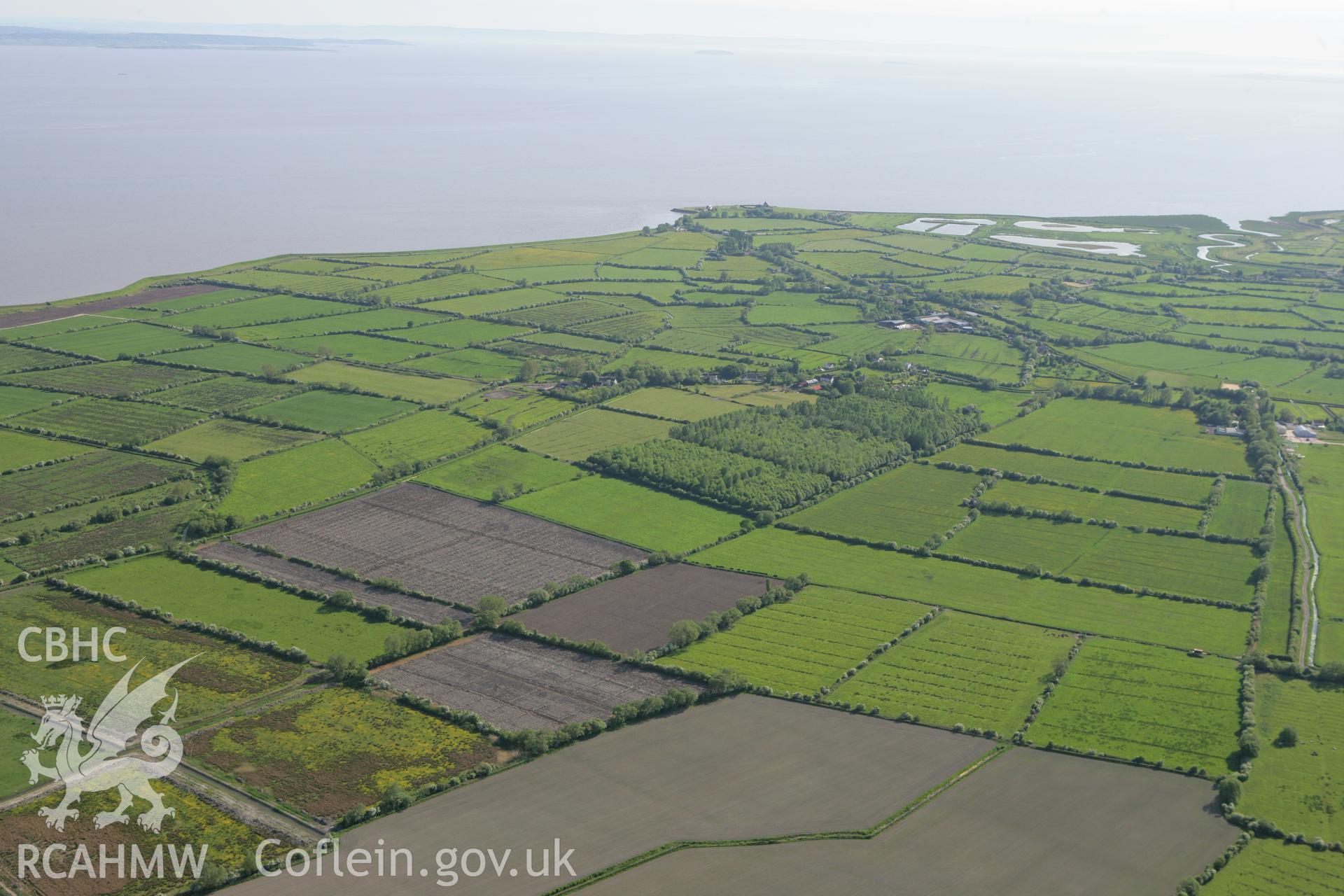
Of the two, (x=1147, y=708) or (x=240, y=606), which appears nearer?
(x=1147, y=708)

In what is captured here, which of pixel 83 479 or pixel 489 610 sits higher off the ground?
pixel 83 479

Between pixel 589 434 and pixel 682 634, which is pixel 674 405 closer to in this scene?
pixel 589 434

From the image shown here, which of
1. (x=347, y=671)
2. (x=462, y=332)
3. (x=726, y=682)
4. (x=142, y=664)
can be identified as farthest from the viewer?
(x=462, y=332)

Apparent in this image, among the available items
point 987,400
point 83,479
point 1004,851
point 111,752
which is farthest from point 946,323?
point 111,752

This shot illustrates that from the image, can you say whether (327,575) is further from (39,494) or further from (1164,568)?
(1164,568)

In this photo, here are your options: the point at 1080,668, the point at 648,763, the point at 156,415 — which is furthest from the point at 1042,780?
the point at 156,415

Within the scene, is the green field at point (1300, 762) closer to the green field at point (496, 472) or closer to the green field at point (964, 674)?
the green field at point (964, 674)

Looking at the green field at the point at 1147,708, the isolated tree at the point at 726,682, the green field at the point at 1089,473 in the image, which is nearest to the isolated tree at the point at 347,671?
the isolated tree at the point at 726,682
